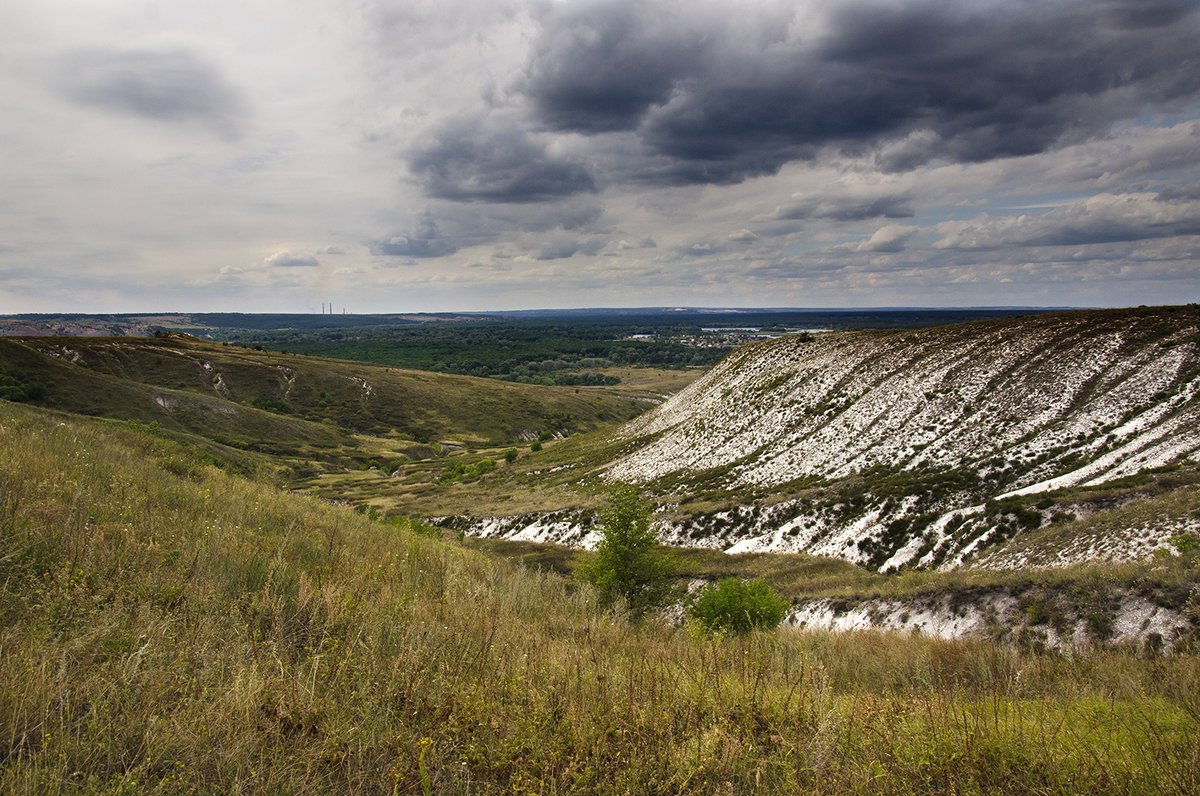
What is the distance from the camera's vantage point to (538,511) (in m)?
48.8

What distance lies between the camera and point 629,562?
2500 centimetres

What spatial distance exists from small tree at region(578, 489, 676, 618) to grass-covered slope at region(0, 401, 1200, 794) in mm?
17102

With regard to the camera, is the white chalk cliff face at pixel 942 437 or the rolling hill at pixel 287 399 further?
the rolling hill at pixel 287 399

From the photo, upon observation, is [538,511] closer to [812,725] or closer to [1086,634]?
[1086,634]

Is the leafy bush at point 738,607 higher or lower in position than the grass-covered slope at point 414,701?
lower

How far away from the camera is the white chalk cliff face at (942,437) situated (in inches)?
1049

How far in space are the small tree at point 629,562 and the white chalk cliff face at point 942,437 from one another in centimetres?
925

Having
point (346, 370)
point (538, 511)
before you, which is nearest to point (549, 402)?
point (346, 370)

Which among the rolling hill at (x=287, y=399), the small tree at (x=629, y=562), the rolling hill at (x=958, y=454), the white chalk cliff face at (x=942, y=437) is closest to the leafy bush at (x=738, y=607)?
the small tree at (x=629, y=562)

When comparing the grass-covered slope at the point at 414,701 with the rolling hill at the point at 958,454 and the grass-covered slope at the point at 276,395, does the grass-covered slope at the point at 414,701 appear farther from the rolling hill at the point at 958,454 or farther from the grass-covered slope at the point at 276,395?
the grass-covered slope at the point at 276,395

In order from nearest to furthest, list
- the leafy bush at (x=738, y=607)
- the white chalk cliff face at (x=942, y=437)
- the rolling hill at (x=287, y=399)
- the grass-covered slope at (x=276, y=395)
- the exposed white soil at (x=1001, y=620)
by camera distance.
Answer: the exposed white soil at (x=1001, y=620) < the leafy bush at (x=738, y=607) < the white chalk cliff face at (x=942, y=437) < the rolling hill at (x=287, y=399) < the grass-covered slope at (x=276, y=395)

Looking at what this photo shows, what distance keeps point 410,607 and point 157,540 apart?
3317 mm

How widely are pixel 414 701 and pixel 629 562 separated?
21.4m

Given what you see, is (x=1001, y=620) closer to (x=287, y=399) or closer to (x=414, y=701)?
(x=414, y=701)
